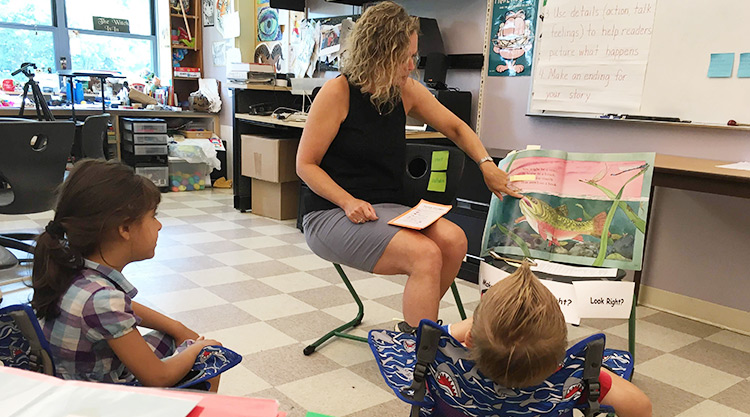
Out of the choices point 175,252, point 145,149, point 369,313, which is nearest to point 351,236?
point 369,313

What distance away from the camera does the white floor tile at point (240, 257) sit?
124 inches

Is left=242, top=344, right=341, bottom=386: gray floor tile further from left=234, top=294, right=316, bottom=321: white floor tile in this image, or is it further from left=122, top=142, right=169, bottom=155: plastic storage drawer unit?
left=122, top=142, right=169, bottom=155: plastic storage drawer unit

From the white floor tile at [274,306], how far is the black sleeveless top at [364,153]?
0.69 metres

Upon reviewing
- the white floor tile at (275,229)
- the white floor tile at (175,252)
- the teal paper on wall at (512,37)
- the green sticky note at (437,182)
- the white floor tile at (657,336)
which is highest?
the teal paper on wall at (512,37)

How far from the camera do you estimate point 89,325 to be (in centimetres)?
97

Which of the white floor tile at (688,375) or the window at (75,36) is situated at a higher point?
the window at (75,36)

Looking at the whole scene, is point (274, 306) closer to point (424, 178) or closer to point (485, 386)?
point (424, 178)

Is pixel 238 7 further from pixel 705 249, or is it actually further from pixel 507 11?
pixel 705 249

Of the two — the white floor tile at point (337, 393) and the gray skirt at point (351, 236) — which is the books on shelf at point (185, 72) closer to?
the gray skirt at point (351, 236)

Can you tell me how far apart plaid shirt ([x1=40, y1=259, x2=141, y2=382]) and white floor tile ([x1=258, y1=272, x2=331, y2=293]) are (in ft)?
5.59

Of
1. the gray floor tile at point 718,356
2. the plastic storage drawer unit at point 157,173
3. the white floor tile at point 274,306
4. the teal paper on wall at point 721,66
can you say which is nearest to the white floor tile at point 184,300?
the white floor tile at point 274,306

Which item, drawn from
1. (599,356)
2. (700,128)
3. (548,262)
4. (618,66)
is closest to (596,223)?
(548,262)

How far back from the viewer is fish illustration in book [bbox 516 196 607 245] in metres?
1.79

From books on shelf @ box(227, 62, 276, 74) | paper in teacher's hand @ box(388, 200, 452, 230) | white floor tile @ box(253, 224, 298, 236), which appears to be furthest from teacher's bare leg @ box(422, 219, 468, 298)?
books on shelf @ box(227, 62, 276, 74)
